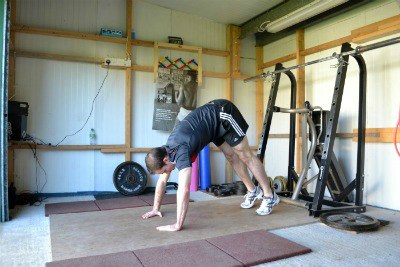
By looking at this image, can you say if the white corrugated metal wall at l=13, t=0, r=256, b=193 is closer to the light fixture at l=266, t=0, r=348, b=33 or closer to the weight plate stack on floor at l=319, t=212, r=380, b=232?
Answer: the light fixture at l=266, t=0, r=348, b=33

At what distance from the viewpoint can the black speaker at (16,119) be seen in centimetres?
437

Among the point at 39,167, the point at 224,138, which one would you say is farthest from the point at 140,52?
the point at 224,138

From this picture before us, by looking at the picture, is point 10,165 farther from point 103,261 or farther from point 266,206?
point 266,206

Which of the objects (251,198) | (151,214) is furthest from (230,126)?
(151,214)

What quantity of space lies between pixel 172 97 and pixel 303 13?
2.48 metres

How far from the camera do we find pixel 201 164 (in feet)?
18.5

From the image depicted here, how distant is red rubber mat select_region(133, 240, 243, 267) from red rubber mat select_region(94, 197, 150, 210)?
1715 mm

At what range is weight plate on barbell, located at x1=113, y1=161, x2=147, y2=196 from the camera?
503 cm

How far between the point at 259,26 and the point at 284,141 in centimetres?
203

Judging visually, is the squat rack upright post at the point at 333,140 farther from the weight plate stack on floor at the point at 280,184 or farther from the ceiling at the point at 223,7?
the ceiling at the point at 223,7

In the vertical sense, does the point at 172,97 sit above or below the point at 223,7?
below

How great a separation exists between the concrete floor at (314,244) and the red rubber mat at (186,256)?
34cm

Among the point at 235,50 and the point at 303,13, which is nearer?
the point at 303,13

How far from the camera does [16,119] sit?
439 cm
